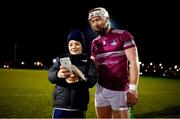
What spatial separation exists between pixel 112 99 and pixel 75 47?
0.92m

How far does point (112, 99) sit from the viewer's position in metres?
5.12

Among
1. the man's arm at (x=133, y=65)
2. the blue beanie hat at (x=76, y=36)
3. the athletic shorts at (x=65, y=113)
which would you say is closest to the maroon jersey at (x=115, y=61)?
the man's arm at (x=133, y=65)

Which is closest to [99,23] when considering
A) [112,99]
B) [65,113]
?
[112,99]

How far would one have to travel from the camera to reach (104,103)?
17.2 feet

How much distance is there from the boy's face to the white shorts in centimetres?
74

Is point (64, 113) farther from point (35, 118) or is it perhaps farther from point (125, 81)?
point (35, 118)

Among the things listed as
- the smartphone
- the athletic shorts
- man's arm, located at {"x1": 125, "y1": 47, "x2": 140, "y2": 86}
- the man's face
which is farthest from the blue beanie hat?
the athletic shorts

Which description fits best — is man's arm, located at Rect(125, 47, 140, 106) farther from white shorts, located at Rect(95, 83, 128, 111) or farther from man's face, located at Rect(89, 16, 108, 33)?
man's face, located at Rect(89, 16, 108, 33)

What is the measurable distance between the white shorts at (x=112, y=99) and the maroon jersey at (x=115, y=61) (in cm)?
7

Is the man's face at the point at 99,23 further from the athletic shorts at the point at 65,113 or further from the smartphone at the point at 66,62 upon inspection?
the athletic shorts at the point at 65,113

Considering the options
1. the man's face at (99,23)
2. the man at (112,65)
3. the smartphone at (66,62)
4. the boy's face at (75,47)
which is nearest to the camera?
the smartphone at (66,62)

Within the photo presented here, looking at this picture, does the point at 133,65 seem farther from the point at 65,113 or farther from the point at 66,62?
the point at 65,113

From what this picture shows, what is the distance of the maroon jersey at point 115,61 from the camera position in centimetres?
511

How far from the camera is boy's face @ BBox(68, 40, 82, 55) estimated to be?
15.8 ft
